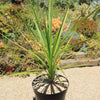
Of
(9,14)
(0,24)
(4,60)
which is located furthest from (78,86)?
(9,14)

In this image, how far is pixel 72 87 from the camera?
2.74 meters

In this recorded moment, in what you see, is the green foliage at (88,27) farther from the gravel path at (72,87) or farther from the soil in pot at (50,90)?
the soil in pot at (50,90)

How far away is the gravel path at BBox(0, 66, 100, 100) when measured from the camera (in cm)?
248

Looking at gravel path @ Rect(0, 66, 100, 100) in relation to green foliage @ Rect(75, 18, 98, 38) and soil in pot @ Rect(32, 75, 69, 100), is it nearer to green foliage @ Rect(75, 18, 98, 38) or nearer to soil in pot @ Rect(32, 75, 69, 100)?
soil in pot @ Rect(32, 75, 69, 100)

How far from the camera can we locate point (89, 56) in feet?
13.4

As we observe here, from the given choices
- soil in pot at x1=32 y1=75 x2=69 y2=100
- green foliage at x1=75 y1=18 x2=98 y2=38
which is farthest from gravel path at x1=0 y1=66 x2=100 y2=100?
green foliage at x1=75 y1=18 x2=98 y2=38

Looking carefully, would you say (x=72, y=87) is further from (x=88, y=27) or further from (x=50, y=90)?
(x=88, y=27)

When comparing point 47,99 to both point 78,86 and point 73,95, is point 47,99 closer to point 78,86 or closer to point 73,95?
point 73,95

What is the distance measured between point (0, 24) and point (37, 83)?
3.33m

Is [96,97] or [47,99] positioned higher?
[47,99]

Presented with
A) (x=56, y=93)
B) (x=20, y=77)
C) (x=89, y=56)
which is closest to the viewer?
(x=56, y=93)

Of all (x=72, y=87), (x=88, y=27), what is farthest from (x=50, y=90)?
(x=88, y=27)

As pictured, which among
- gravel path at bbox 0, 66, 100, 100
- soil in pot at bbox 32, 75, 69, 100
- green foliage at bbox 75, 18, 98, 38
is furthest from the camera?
green foliage at bbox 75, 18, 98, 38

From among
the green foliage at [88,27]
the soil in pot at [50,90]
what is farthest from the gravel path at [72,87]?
the green foliage at [88,27]
